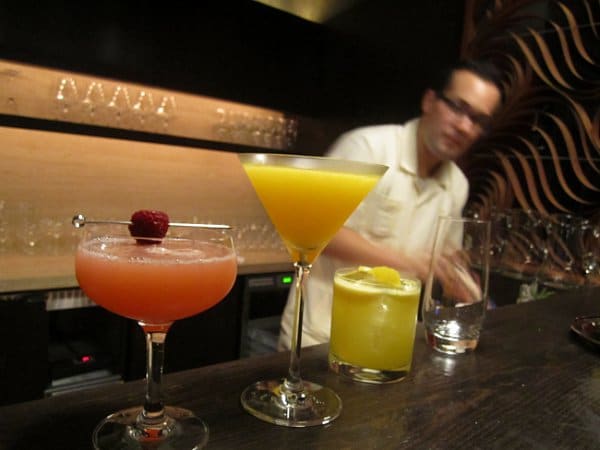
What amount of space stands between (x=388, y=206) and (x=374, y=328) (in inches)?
42.3

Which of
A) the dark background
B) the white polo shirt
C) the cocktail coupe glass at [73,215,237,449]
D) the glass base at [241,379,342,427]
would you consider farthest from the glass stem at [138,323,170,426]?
the dark background

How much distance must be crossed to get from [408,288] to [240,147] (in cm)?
231

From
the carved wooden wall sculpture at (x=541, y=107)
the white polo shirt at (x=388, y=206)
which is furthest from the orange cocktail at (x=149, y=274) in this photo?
the carved wooden wall sculpture at (x=541, y=107)

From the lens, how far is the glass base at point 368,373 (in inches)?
31.6

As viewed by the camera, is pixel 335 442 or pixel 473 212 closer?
pixel 335 442

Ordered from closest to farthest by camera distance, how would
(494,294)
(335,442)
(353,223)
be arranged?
(335,442) < (353,223) < (494,294)

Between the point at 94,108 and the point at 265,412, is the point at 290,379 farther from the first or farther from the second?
the point at 94,108

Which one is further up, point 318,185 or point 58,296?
point 318,185

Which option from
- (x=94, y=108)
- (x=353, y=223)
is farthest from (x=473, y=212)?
(x=94, y=108)

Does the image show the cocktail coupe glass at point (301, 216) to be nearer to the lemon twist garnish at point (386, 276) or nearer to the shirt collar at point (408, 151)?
the lemon twist garnish at point (386, 276)

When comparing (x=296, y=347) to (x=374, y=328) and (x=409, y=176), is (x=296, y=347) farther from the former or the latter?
(x=409, y=176)

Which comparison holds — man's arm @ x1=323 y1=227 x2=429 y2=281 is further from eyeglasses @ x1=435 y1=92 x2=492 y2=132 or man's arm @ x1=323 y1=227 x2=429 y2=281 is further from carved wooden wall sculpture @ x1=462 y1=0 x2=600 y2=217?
carved wooden wall sculpture @ x1=462 y1=0 x2=600 y2=217

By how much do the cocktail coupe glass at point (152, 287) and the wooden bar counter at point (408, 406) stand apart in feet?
0.13

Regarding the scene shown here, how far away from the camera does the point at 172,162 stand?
292 cm
